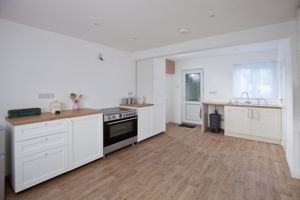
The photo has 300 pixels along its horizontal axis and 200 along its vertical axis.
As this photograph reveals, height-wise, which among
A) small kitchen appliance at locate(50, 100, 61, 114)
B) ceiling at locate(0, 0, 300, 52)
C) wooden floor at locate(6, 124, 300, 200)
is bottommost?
wooden floor at locate(6, 124, 300, 200)

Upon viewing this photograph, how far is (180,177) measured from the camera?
2.35 metres

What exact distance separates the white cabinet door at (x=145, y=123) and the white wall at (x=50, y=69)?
0.84 meters

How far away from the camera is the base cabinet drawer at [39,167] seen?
194 cm

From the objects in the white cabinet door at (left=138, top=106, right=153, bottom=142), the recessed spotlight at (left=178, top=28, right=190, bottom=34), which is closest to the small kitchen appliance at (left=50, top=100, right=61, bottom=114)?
the white cabinet door at (left=138, top=106, right=153, bottom=142)

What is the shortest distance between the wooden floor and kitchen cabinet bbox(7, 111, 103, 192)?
0.59 feet

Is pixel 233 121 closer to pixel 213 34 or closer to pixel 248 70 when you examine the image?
pixel 248 70

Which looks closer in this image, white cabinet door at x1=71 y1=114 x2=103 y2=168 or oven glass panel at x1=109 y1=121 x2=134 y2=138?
white cabinet door at x1=71 y1=114 x2=103 y2=168

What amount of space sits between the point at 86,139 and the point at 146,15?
2316 millimetres

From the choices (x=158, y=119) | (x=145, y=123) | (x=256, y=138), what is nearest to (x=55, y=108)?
(x=145, y=123)

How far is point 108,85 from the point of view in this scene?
3896 mm

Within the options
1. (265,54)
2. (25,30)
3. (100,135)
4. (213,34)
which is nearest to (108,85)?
(100,135)

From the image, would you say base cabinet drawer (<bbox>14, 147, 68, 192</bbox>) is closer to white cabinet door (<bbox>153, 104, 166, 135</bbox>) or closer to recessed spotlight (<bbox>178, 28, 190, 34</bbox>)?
white cabinet door (<bbox>153, 104, 166, 135</bbox>)

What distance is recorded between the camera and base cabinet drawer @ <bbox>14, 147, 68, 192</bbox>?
6.35ft

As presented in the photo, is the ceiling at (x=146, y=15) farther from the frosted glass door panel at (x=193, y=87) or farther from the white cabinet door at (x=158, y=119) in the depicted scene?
the frosted glass door panel at (x=193, y=87)
